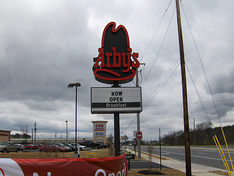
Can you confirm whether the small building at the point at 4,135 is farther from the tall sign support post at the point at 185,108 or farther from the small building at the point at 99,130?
the tall sign support post at the point at 185,108

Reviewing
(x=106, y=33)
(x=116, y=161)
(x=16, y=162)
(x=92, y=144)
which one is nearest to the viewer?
(x=16, y=162)

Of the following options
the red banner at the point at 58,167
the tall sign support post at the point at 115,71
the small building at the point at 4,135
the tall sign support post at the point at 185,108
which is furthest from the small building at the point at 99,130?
the red banner at the point at 58,167

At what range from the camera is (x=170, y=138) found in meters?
93.6

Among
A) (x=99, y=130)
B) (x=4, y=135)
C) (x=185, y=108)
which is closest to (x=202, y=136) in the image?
(x=99, y=130)

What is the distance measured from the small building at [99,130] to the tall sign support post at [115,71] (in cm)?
4147

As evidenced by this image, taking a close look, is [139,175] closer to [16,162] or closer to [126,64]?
[126,64]

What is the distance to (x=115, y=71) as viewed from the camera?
40.2 ft

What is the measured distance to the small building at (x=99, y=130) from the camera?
5297 centimetres

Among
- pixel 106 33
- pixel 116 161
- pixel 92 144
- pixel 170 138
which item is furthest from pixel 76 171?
pixel 170 138

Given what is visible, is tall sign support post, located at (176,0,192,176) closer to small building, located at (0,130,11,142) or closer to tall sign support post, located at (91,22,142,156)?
tall sign support post, located at (91,22,142,156)

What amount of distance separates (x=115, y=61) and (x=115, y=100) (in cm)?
220

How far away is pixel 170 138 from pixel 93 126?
169ft

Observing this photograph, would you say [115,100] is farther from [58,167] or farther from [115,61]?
[58,167]

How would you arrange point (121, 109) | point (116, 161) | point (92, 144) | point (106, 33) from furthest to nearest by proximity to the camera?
point (92, 144) → point (106, 33) → point (121, 109) → point (116, 161)
